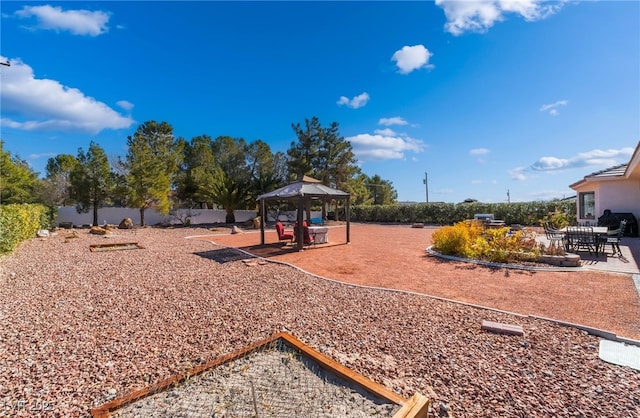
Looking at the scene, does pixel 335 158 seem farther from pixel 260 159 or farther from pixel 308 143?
pixel 260 159

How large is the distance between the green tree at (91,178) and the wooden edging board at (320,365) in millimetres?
21354

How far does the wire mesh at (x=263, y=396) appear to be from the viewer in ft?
7.32

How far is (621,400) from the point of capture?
2479 millimetres

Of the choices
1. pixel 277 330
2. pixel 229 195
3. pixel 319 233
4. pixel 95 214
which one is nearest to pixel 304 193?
pixel 319 233

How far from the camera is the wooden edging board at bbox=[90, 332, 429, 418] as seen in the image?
2143mm

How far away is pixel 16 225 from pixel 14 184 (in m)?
19.5

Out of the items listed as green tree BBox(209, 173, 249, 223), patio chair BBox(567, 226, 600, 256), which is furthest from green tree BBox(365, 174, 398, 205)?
patio chair BBox(567, 226, 600, 256)

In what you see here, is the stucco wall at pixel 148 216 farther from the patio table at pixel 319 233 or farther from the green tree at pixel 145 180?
the patio table at pixel 319 233

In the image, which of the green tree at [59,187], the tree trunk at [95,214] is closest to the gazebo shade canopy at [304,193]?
the tree trunk at [95,214]

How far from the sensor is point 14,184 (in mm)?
22844

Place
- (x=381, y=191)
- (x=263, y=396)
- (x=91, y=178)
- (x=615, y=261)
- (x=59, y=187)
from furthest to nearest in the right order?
(x=381, y=191) < (x=59, y=187) < (x=91, y=178) < (x=615, y=261) < (x=263, y=396)

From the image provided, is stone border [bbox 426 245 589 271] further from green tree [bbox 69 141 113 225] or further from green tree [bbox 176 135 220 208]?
green tree [bbox 69 141 113 225]

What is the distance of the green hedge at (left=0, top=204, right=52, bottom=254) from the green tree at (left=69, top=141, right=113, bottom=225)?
499cm

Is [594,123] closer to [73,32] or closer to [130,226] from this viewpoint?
[73,32]
